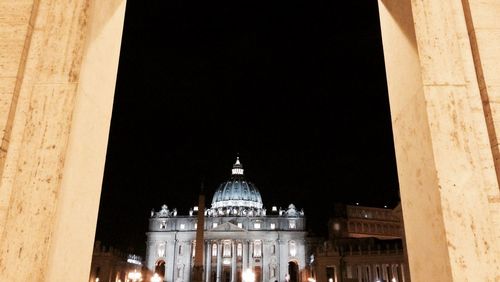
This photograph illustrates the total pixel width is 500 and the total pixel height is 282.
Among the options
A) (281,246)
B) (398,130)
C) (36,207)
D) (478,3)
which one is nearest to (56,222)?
(36,207)

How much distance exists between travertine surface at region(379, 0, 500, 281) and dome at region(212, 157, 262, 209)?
117 meters

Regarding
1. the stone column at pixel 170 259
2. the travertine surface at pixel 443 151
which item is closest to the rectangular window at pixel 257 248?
Answer: the stone column at pixel 170 259

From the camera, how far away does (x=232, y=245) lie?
104688mm

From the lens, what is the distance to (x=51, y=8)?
14.6ft

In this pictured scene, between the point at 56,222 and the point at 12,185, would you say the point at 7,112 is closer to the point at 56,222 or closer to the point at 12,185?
the point at 12,185

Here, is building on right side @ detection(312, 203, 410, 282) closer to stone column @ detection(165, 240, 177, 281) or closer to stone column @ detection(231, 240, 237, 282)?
stone column @ detection(231, 240, 237, 282)

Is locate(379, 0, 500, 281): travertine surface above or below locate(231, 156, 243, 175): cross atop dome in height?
below

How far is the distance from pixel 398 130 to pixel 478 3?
1.60m

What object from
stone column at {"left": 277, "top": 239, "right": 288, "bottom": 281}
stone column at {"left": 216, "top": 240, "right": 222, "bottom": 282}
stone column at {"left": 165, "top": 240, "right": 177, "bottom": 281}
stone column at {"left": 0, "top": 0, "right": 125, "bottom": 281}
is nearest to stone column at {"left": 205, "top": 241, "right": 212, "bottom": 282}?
stone column at {"left": 216, "top": 240, "right": 222, "bottom": 282}

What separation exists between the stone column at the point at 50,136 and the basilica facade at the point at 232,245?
96.0 m

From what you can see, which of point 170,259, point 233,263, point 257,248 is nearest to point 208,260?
point 233,263

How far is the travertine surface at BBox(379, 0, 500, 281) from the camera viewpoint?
3.49 metres

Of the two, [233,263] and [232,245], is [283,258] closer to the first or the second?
[233,263]

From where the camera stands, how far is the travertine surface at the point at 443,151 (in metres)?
3.49
